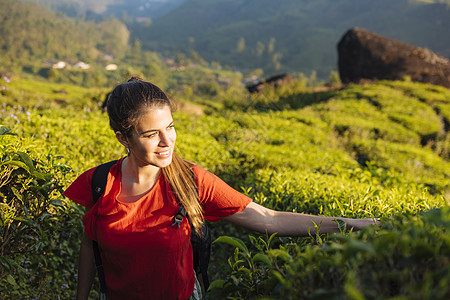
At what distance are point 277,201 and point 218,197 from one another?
1165 mm

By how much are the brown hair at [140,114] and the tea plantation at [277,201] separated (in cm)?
42

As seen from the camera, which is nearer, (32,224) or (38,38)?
(32,224)

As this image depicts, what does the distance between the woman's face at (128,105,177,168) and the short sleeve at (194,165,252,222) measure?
0.84 feet

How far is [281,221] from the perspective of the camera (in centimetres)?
198

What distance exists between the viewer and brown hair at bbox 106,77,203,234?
1958 mm

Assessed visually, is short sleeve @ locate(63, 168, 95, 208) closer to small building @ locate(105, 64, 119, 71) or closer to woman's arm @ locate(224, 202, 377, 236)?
woman's arm @ locate(224, 202, 377, 236)

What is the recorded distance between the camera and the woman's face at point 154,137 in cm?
196

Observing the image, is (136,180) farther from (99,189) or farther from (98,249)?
(98,249)

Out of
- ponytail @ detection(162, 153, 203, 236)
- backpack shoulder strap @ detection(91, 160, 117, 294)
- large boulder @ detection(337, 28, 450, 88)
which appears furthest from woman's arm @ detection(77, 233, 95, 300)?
large boulder @ detection(337, 28, 450, 88)

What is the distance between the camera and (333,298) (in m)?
0.87

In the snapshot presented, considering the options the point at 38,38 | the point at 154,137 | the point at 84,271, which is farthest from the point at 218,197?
→ the point at 38,38

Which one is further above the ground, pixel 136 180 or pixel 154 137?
pixel 154 137

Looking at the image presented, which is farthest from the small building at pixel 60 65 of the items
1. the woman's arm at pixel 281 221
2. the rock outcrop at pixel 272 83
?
the woman's arm at pixel 281 221

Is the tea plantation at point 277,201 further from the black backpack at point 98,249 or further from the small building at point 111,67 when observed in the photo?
the small building at point 111,67
